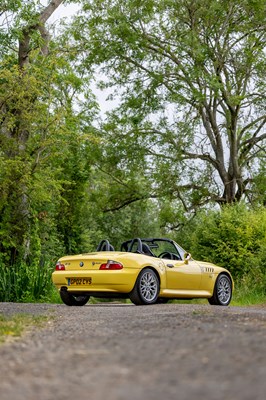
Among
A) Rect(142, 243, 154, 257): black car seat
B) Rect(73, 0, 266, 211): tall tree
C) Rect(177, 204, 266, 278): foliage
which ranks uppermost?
Rect(73, 0, 266, 211): tall tree

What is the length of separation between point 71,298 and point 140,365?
10.2m

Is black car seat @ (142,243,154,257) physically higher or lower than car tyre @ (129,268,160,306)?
higher

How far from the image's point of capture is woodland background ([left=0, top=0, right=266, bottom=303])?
19.5 metres

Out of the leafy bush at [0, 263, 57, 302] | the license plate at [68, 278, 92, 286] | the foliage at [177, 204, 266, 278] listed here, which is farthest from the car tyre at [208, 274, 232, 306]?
the foliage at [177, 204, 266, 278]

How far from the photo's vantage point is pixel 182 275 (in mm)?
14898

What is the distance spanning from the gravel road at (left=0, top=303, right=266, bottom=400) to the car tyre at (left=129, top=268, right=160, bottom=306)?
6400 mm

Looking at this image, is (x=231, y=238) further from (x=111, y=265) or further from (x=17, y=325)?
(x=17, y=325)

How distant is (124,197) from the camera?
34375 mm

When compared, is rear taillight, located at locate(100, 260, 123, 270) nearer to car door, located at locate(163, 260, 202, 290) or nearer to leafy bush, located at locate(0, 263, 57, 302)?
car door, located at locate(163, 260, 202, 290)

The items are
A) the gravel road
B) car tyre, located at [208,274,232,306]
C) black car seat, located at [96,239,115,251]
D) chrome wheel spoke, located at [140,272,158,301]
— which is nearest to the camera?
the gravel road

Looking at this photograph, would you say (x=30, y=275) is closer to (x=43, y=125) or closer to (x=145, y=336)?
(x=43, y=125)

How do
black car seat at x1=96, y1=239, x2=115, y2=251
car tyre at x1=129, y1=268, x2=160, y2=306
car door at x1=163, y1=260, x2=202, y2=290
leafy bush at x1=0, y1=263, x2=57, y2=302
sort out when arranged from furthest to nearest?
leafy bush at x1=0, y1=263, x2=57, y2=302
black car seat at x1=96, y1=239, x2=115, y2=251
car door at x1=163, y1=260, x2=202, y2=290
car tyre at x1=129, y1=268, x2=160, y2=306

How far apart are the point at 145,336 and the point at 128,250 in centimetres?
856

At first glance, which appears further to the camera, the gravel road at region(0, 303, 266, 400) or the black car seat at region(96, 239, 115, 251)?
the black car seat at region(96, 239, 115, 251)
